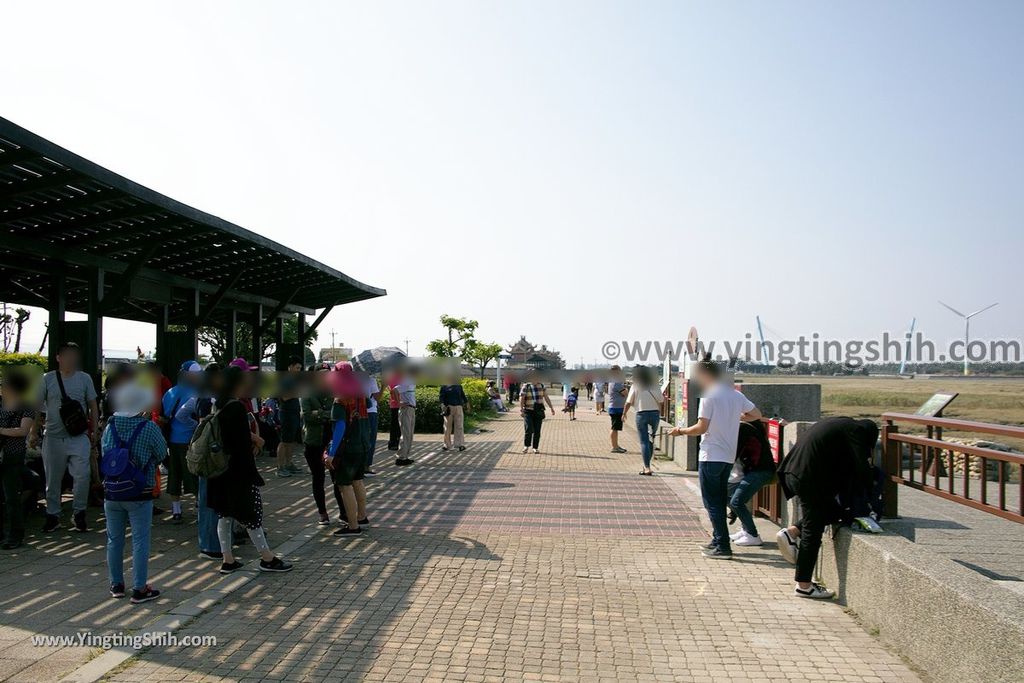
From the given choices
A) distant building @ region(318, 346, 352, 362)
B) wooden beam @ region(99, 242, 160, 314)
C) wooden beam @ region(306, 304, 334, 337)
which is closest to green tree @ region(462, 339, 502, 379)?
distant building @ region(318, 346, 352, 362)

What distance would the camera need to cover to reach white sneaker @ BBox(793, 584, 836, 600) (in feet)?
18.1

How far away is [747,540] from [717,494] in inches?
28.0

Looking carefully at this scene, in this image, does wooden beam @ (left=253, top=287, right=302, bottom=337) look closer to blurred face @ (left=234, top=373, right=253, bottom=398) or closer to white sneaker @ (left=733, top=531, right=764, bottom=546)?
blurred face @ (left=234, top=373, right=253, bottom=398)

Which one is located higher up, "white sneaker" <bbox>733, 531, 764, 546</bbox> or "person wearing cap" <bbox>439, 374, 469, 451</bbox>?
"person wearing cap" <bbox>439, 374, 469, 451</bbox>

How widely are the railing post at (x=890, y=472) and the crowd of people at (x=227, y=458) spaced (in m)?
0.55

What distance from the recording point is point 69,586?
5.64m

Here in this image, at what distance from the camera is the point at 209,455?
5.89 m

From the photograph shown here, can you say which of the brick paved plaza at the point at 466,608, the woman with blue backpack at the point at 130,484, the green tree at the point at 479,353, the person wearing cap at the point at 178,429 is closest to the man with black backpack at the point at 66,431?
the brick paved plaza at the point at 466,608

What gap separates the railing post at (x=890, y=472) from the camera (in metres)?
5.96

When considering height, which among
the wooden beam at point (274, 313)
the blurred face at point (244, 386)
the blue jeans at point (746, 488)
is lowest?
the blue jeans at point (746, 488)

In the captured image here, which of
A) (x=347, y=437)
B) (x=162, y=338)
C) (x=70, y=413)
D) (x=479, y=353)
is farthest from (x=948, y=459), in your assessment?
(x=479, y=353)

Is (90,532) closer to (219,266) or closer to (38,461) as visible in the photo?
(38,461)

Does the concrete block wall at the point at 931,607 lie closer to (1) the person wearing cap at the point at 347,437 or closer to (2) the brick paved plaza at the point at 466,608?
(2) the brick paved plaza at the point at 466,608

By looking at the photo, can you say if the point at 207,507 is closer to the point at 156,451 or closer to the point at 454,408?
the point at 156,451
